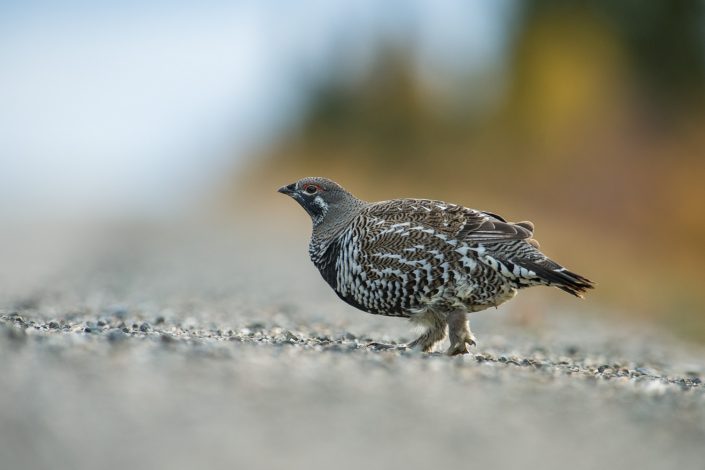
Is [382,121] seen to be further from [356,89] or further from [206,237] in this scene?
[206,237]

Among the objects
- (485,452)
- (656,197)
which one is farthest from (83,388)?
(656,197)

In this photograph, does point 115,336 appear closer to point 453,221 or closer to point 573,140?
point 453,221

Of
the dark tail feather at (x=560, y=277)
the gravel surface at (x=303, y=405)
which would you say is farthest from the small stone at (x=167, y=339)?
the dark tail feather at (x=560, y=277)

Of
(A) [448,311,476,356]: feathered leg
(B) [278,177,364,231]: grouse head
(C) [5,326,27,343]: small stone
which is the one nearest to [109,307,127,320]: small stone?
(B) [278,177,364,231]: grouse head

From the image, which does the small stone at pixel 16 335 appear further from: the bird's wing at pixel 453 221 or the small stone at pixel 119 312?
the bird's wing at pixel 453 221

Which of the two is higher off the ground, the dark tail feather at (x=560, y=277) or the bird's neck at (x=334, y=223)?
the bird's neck at (x=334, y=223)

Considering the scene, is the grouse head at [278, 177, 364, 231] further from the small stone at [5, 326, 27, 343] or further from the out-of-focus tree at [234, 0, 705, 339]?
the out-of-focus tree at [234, 0, 705, 339]
